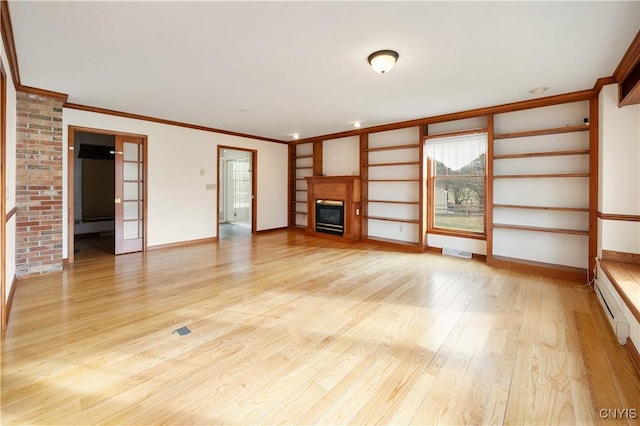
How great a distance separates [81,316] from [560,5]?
459cm

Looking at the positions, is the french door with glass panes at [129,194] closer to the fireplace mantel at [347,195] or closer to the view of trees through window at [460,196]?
the fireplace mantel at [347,195]

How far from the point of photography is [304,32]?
2.40 meters

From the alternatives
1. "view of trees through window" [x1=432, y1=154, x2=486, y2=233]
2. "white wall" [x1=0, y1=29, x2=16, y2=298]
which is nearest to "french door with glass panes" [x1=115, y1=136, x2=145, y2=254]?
"white wall" [x1=0, y1=29, x2=16, y2=298]

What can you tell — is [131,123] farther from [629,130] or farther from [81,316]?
[629,130]

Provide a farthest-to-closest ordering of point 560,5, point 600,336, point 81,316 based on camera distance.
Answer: point 81,316 → point 600,336 → point 560,5

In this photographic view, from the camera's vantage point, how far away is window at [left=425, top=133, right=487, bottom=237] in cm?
490

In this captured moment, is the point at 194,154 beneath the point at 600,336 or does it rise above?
above

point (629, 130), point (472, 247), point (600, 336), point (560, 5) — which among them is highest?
point (560, 5)

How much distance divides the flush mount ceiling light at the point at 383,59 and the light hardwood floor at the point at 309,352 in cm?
236

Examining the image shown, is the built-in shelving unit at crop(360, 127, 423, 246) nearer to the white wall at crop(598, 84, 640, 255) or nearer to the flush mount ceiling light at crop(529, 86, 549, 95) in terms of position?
the flush mount ceiling light at crop(529, 86, 549, 95)

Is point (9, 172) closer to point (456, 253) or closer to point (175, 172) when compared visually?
point (175, 172)

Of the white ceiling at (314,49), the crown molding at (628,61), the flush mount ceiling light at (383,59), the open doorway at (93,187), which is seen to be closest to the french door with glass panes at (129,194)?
the white ceiling at (314,49)

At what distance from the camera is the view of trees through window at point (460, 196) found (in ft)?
16.3

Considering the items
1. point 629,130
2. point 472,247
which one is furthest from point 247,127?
point 629,130
